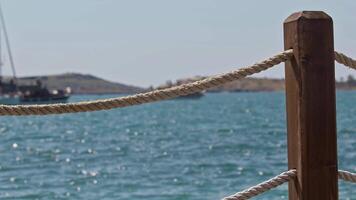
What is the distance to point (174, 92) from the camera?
263 centimetres

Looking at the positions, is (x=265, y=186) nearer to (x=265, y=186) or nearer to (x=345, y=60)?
(x=265, y=186)

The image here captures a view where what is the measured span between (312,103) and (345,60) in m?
0.25

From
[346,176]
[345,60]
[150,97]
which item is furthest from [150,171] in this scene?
[150,97]

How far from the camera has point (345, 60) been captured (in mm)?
2764

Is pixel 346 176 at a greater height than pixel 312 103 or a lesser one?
lesser

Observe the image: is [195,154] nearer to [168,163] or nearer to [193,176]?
[168,163]

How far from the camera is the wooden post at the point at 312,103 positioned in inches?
103

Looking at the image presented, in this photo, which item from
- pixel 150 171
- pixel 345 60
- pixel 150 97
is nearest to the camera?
pixel 150 97

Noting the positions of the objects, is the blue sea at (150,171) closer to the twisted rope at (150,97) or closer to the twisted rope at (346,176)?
the twisted rope at (346,176)

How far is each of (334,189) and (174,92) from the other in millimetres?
633

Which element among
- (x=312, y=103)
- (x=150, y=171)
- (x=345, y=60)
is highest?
(x=345, y=60)

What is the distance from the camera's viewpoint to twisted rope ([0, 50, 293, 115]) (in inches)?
98.3

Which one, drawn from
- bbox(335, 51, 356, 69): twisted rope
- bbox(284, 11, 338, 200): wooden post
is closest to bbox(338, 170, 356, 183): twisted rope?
bbox(284, 11, 338, 200): wooden post

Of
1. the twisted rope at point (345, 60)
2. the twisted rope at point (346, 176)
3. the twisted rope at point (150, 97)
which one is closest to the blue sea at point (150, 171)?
the twisted rope at point (346, 176)
